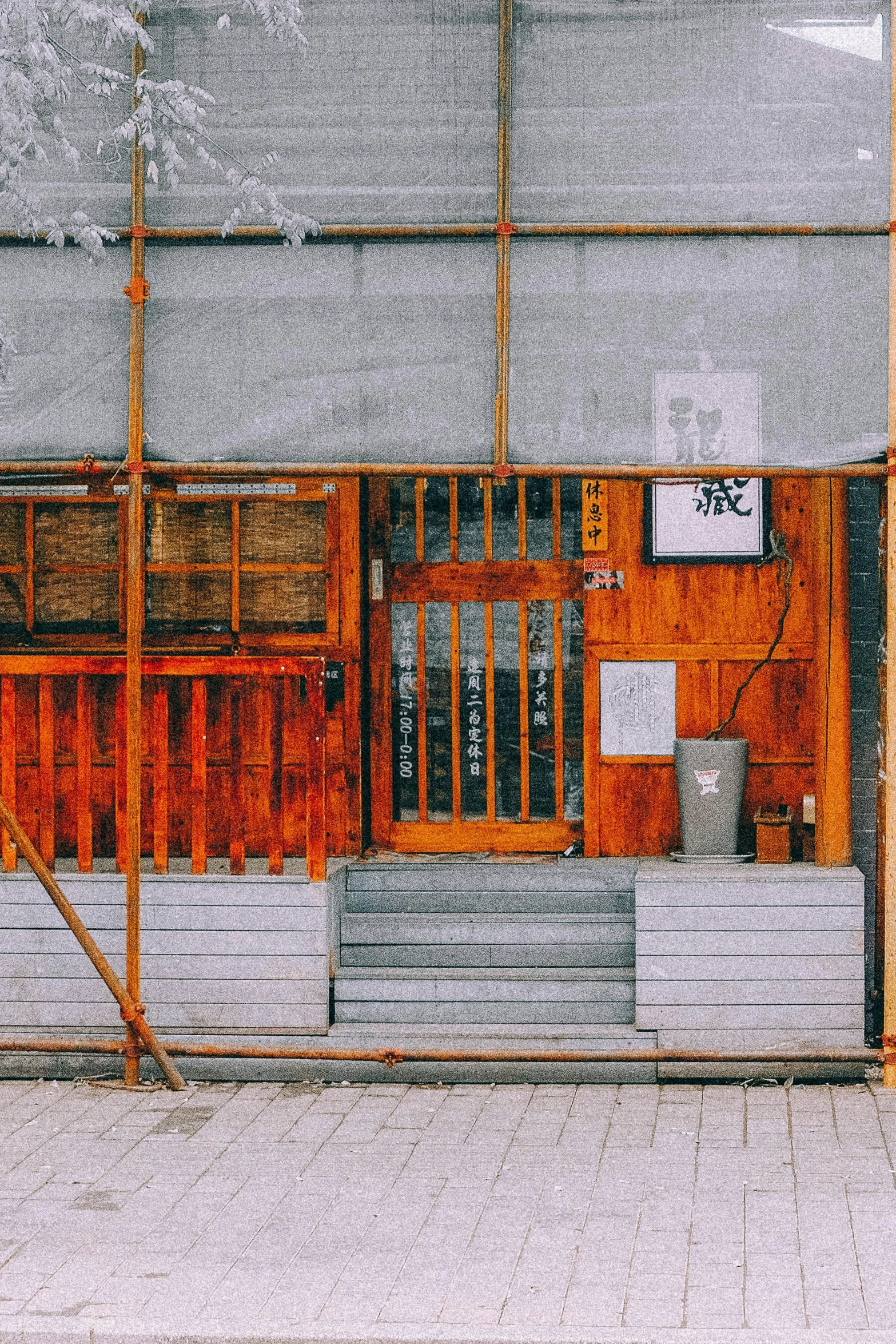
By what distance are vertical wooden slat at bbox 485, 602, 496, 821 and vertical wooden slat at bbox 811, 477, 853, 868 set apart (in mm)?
2113

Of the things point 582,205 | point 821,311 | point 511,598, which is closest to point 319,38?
point 582,205

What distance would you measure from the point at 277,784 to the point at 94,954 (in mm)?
1355

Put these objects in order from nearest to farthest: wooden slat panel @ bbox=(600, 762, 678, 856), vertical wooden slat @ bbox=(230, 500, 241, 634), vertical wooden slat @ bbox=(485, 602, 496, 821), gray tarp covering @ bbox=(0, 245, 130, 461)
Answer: gray tarp covering @ bbox=(0, 245, 130, 461), wooden slat panel @ bbox=(600, 762, 678, 856), vertical wooden slat @ bbox=(230, 500, 241, 634), vertical wooden slat @ bbox=(485, 602, 496, 821)

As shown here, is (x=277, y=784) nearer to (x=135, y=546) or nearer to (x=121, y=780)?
(x=121, y=780)

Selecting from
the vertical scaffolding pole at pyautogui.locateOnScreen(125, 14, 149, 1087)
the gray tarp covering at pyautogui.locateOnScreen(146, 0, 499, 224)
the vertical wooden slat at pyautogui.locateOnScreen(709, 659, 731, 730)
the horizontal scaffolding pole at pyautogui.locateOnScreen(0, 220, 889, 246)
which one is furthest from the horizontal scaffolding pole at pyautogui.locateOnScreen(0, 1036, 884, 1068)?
the gray tarp covering at pyautogui.locateOnScreen(146, 0, 499, 224)

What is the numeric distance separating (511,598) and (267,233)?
2.94 metres

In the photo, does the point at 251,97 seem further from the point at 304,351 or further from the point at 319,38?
the point at 304,351

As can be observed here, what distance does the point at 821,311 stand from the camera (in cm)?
774

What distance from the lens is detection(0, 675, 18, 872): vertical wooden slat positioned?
28.2 ft

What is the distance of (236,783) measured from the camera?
8.64m

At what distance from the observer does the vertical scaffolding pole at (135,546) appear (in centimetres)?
785

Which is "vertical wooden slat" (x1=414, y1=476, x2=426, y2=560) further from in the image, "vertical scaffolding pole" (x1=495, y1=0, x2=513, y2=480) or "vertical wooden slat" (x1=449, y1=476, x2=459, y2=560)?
"vertical scaffolding pole" (x1=495, y1=0, x2=513, y2=480)

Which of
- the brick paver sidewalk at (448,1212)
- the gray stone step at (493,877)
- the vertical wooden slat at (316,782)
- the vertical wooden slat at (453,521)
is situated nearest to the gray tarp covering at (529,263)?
the vertical wooden slat at (316,782)

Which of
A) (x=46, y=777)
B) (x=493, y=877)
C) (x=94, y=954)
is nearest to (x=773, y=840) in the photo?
(x=493, y=877)
